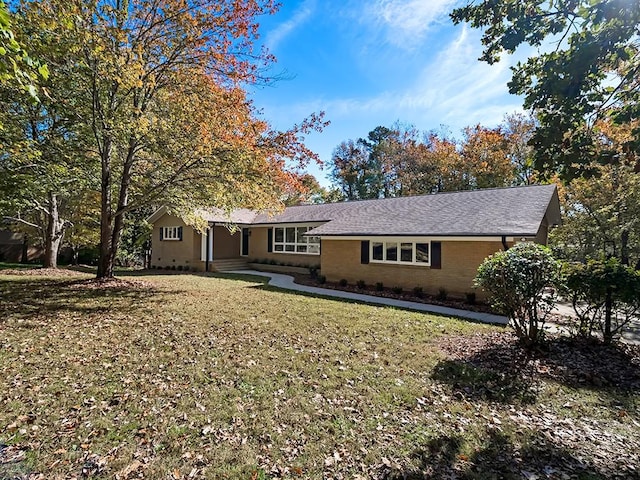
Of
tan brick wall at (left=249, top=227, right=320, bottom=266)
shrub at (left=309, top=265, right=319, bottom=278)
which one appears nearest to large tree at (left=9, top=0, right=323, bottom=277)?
shrub at (left=309, top=265, right=319, bottom=278)

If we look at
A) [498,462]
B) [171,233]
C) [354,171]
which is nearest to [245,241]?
[171,233]

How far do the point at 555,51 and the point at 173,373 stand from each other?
311 inches

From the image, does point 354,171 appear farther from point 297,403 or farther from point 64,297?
point 297,403

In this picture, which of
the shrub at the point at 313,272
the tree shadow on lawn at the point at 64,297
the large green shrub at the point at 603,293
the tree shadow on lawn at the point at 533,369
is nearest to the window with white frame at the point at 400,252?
the shrub at the point at 313,272

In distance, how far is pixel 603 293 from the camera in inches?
259

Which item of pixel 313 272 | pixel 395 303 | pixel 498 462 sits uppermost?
pixel 313 272

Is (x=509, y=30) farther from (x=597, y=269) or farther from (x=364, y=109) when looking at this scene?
(x=364, y=109)

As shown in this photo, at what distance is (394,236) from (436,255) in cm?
175

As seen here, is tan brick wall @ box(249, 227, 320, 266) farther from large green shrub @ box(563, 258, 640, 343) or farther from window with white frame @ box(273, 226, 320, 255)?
large green shrub @ box(563, 258, 640, 343)

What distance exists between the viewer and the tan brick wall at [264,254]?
64.8 ft

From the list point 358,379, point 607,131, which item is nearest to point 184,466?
point 358,379

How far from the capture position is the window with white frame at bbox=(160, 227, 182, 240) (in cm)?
2178

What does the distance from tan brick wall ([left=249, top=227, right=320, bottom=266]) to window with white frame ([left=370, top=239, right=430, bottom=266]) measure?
18.5 ft

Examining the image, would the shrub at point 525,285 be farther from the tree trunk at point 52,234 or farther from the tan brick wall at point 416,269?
the tree trunk at point 52,234
